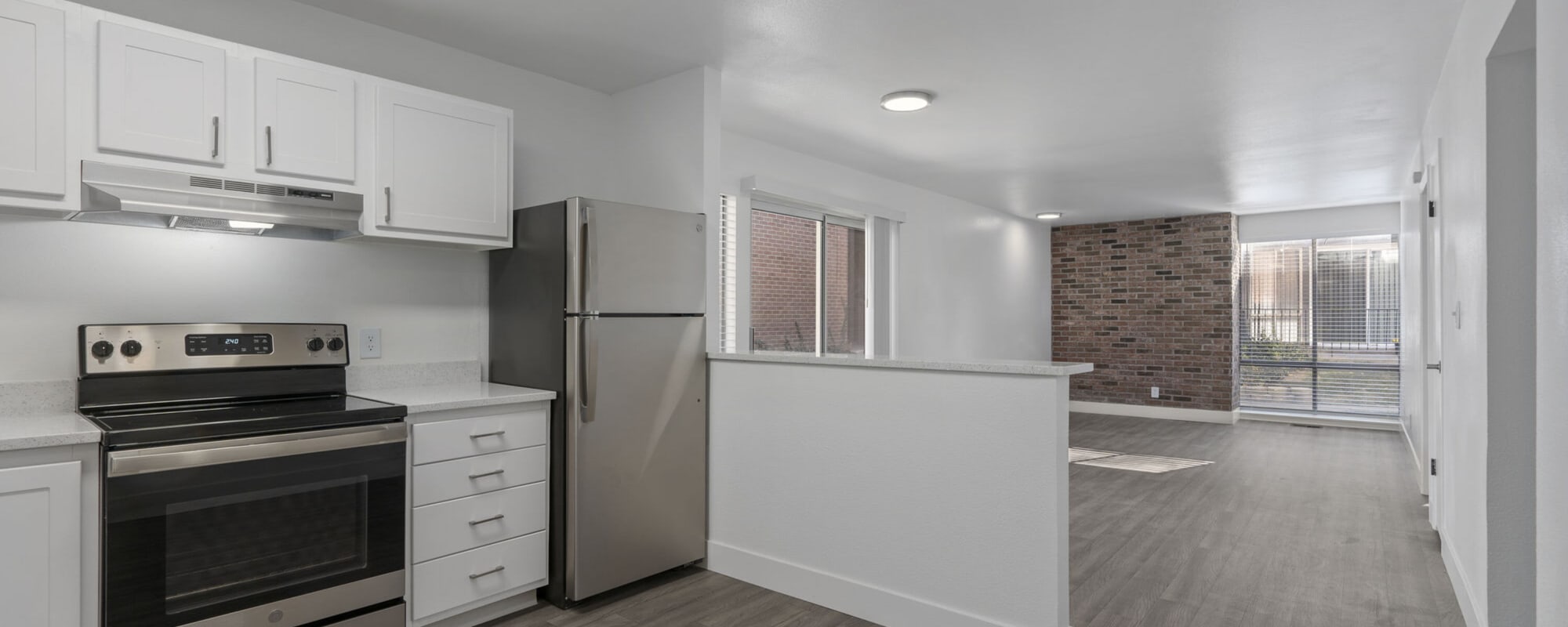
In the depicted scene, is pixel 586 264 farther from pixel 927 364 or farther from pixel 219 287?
pixel 927 364

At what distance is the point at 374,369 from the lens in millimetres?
2855

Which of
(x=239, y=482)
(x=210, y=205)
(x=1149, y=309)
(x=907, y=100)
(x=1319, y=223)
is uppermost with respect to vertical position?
(x=907, y=100)

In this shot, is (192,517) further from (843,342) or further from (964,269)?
(964,269)

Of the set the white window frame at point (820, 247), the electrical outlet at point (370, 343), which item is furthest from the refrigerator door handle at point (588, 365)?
the white window frame at point (820, 247)

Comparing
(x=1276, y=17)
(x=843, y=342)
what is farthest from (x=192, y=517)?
(x=843, y=342)

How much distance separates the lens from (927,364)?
258cm

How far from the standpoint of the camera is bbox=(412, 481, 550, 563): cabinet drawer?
2.50 m

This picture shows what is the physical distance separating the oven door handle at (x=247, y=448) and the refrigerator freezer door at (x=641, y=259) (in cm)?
82

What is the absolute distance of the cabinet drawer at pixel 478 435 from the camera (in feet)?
8.19

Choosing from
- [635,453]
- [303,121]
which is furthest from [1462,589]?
[303,121]

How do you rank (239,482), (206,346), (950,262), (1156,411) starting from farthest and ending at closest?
(1156,411), (950,262), (206,346), (239,482)

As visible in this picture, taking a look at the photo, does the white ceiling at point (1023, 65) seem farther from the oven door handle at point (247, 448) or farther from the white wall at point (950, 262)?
the oven door handle at point (247, 448)

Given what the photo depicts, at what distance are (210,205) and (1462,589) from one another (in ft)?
14.5

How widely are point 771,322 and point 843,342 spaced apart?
2.95 ft
